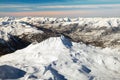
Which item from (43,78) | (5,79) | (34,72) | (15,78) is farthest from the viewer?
(34,72)

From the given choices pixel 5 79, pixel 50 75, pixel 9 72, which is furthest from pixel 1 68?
pixel 50 75

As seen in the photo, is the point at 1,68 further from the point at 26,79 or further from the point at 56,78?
the point at 56,78

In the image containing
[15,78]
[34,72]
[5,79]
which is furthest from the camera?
[34,72]

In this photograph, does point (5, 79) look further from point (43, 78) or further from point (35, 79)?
point (43, 78)

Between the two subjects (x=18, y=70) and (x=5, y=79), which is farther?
(x=18, y=70)

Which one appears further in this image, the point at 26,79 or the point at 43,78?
the point at 43,78

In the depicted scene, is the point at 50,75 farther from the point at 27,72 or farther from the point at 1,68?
the point at 1,68

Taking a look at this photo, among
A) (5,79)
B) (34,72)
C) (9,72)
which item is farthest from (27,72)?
(5,79)

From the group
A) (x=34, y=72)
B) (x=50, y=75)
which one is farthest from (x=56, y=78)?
(x=34, y=72)

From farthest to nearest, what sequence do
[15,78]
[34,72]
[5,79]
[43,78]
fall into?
[34,72] → [43,78] → [15,78] → [5,79]
